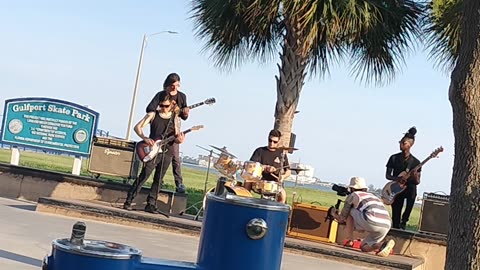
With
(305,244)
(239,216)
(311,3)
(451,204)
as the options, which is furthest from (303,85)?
(239,216)

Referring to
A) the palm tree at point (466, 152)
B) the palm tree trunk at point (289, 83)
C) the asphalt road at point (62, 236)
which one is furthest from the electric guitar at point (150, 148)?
the palm tree at point (466, 152)

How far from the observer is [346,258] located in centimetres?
859

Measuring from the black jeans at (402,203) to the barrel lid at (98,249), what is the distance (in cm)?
732

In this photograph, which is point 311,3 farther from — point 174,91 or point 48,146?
point 48,146

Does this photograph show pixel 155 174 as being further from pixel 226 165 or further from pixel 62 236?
pixel 62 236

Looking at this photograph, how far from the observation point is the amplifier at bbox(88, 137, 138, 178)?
11555mm

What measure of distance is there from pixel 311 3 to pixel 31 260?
21.1ft

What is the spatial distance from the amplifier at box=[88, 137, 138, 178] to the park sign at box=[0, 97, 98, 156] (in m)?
0.49

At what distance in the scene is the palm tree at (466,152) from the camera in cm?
542

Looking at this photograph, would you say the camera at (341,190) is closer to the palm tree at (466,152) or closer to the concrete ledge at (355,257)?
the concrete ledge at (355,257)

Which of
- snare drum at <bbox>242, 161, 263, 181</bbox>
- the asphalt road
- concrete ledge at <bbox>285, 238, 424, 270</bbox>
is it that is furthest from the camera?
snare drum at <bbox>242, 161, 263, 181</bbox>

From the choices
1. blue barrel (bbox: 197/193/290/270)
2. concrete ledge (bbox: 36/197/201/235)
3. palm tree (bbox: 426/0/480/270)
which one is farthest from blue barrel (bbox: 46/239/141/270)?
concrete ledge (bbox: 36/197/201/235)

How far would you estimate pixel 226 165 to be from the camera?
30.7 feet

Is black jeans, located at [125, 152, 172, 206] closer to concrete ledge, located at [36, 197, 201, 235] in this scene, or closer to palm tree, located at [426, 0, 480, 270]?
concrete ledge, located at [36, 197, 201, 235]
